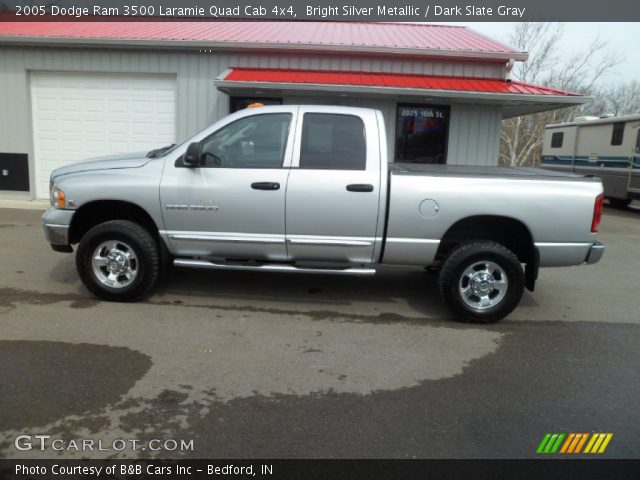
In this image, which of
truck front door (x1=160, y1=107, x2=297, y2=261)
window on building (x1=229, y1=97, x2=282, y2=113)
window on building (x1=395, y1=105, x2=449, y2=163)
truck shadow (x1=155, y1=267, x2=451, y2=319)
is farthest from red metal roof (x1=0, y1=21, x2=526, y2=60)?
truck front door (x1=160, y1=107, x2=297, y2=261)

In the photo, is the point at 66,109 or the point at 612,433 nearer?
the point at 612,433

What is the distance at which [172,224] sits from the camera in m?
5.19

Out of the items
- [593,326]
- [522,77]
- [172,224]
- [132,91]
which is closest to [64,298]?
[172,224]

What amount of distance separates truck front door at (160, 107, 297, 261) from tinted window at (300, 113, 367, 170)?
18 cm

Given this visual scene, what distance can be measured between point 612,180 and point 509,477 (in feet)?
53.1

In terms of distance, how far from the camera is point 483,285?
16.6ft

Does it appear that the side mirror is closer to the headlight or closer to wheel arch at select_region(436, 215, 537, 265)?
the headlight

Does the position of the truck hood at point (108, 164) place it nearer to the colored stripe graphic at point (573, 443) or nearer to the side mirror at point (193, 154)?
the side mirror at point (193, 154)

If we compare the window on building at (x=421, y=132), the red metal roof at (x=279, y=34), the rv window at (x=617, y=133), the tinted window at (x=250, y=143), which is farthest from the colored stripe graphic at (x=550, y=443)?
the rv window at (x=617, y=133)

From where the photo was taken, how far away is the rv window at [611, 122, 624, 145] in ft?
52.1

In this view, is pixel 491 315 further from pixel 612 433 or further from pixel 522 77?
pixel 522 77

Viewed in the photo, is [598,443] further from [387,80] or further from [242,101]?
[242,101]

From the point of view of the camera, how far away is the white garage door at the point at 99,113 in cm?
1177

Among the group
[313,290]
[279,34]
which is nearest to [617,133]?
[279,34]
